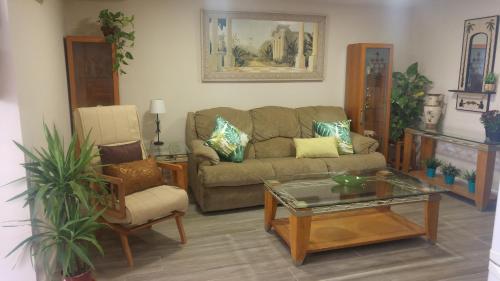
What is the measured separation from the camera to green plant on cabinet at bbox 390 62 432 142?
474 cm

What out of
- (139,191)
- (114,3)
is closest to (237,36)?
(114,3)

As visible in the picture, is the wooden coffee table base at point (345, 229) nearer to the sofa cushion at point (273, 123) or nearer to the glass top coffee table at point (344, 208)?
the glass top coffee table at point (344, 208)

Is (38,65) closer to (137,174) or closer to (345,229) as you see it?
(137,174)

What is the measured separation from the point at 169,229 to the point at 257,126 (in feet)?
5.28

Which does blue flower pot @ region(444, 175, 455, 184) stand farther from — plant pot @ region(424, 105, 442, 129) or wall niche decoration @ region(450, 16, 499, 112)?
wall niche decoration @ region(450, 16, 499, 112)

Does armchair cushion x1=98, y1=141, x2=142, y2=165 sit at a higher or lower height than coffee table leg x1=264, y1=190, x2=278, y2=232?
higher

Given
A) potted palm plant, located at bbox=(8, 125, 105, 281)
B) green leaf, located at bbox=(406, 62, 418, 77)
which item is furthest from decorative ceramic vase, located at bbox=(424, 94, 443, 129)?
potted palm plant, located at bbox=(8, 125, 105, 281)

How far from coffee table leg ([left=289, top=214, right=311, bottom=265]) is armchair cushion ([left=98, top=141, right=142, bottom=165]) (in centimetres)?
147

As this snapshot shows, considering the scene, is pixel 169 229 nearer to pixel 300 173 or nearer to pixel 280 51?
pixel 300 173

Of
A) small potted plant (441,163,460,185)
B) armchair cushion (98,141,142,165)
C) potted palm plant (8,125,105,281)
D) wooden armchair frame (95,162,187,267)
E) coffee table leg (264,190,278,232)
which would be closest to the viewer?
potted palm plant (8,125,105,281)

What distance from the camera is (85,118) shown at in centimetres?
303

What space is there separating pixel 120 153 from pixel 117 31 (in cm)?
140

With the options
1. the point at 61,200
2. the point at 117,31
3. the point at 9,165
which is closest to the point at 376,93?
the point at 117,31

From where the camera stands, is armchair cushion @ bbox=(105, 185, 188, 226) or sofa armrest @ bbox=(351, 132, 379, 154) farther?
sofa armrest @ bbox=(351, 132, 379, 154)
